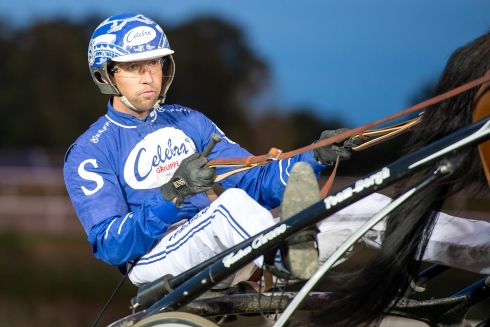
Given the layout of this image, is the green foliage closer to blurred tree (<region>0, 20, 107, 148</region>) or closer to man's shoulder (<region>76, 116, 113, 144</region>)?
man's shoulder (<region>76, 116, 113, 144</region>)

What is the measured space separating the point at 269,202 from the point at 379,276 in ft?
2.14

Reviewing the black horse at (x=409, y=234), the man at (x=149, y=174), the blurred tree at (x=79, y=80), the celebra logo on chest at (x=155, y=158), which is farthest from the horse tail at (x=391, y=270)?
the blurred tree at (x=79, y=80)

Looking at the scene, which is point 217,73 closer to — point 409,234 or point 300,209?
point 409,234

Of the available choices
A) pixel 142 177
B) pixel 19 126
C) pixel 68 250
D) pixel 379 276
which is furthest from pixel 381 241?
pixel 19 126

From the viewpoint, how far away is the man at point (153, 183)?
308cm

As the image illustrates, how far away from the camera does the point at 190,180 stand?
2930 mm

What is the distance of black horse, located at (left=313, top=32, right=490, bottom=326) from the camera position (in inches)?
123

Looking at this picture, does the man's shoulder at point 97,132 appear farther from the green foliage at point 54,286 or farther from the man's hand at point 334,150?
the green foliage at point 54,286

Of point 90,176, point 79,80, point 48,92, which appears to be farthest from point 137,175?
point 79,80

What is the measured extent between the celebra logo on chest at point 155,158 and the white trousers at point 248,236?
21cm

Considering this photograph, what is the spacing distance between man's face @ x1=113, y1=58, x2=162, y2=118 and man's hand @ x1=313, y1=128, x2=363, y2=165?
2.19ft

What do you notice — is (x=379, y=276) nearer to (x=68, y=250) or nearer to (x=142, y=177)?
(x=142, y=177)

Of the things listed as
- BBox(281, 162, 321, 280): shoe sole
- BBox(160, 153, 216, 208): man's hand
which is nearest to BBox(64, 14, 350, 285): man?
BBox(160, 153, 216, 208): man's hand

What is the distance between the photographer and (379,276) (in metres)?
3.19
